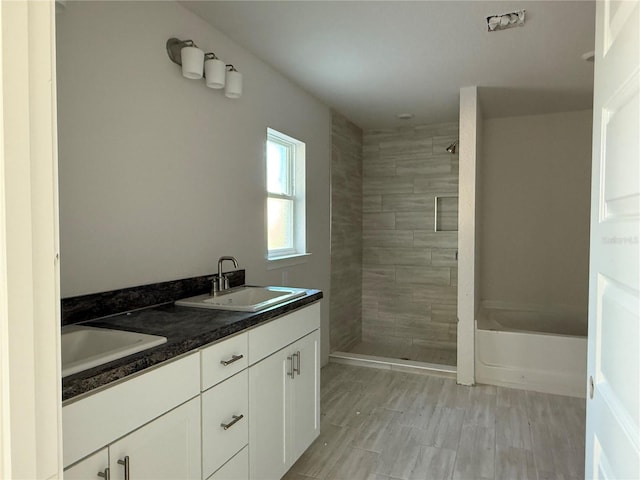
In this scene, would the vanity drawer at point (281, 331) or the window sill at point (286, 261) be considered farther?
the window sill at point (286, 261)

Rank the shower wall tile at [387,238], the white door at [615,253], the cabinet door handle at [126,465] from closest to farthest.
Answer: the white door at [615,253] < the cabinet door handle at [126,465] < the shower wall tile at [387,238]

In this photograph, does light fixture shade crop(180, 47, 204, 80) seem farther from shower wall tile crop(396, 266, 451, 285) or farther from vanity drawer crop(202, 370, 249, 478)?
shower wall tile crop(396, 266, 451, 285)

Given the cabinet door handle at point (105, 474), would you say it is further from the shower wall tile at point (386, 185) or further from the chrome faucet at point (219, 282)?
the shower wall tile at point (386, 185)

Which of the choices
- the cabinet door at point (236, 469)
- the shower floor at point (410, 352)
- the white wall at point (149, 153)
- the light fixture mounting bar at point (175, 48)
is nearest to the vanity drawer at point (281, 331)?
the cabinet door at point (236, 469)

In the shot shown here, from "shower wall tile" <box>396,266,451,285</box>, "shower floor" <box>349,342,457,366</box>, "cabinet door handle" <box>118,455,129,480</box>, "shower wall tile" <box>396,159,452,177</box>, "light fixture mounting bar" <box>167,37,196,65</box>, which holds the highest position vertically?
"light fixture mounting bar" <box>167,37,196,65</box>

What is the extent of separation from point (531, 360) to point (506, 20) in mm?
2541

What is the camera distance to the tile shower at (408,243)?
460cm

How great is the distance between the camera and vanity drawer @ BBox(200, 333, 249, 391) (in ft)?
4.77

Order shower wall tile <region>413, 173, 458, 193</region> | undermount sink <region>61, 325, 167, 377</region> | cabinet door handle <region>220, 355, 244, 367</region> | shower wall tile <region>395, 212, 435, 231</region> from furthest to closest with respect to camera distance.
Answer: shower wall tile <region>395, 212, 435, 231</region> → shower wall tile <region>413, 173, 458, 193</region> → cabinet door handle <region>220, 355, 244, 367</region> → undermount sink <region>61, 325, 167, 377</region>

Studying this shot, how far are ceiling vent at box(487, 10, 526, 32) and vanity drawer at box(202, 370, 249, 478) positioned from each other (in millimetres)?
2200

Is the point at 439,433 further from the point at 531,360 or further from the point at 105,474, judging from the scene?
the point at 105,474

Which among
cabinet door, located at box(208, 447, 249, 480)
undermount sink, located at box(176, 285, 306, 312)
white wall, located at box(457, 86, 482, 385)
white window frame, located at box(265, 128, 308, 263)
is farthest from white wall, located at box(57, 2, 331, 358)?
white wall, located at box(457, 86, 482, 385)

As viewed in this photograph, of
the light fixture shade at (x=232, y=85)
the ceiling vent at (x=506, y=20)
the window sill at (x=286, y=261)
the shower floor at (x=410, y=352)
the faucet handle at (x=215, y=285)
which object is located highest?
the ceiling vent at (x=506, y=20)

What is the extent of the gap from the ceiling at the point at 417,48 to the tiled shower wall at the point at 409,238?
0.85m
